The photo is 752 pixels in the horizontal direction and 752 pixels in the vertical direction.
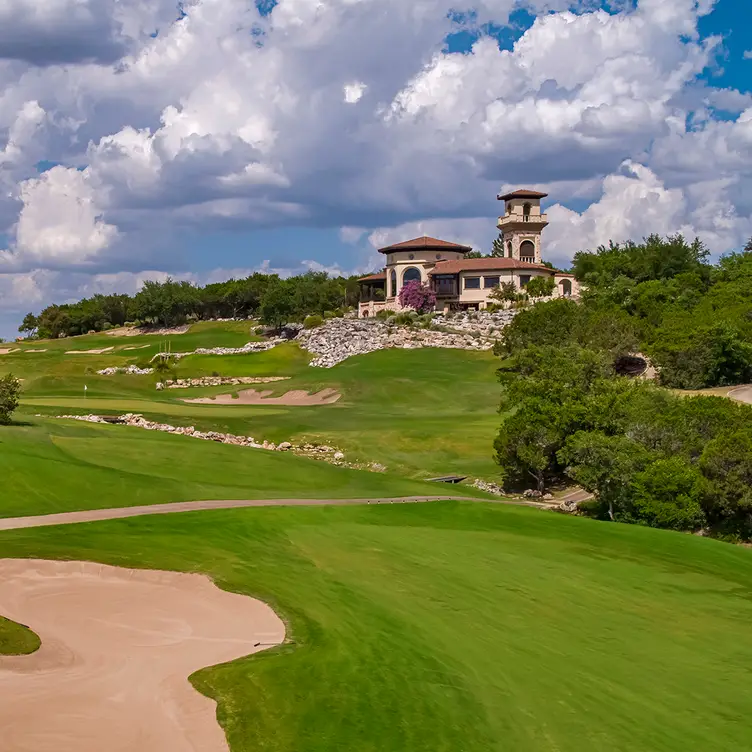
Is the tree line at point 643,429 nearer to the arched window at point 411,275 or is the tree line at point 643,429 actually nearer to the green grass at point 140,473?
the green grass at point 140,473

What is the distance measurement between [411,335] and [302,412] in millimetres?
39559

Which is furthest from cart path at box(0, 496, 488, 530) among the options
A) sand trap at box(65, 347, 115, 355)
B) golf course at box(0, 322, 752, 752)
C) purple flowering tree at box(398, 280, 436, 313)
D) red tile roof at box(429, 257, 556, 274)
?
sand trap at box(65, 347, 115, 355)

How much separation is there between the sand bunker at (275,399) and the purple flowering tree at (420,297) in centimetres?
3767

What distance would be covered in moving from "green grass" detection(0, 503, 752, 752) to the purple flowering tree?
3478 inches

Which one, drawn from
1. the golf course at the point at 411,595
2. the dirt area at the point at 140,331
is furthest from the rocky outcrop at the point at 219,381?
the dirt area at the point at 140,331

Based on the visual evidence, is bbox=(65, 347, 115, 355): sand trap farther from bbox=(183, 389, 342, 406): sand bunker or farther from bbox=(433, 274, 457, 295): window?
bbox=(183, 389, 342, 406): sand bunker

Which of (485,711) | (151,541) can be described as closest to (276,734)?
(485,711)

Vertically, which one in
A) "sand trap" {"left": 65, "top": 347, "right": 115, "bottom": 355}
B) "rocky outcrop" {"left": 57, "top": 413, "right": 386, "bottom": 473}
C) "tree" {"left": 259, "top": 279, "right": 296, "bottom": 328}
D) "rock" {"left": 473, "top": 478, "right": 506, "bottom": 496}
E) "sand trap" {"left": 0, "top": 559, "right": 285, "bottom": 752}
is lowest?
"rock" {"left": 473, "top": 478, "right": 506, "bottom": 496}

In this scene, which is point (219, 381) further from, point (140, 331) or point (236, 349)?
point (140, 331)

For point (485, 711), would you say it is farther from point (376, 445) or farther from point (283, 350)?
point (283, 350)

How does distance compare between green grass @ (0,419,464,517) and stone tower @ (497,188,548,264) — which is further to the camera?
stone tower @ (497,188,548,264)

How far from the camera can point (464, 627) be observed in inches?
1078

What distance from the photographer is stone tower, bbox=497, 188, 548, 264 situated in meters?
138

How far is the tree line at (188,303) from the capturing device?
166 m
